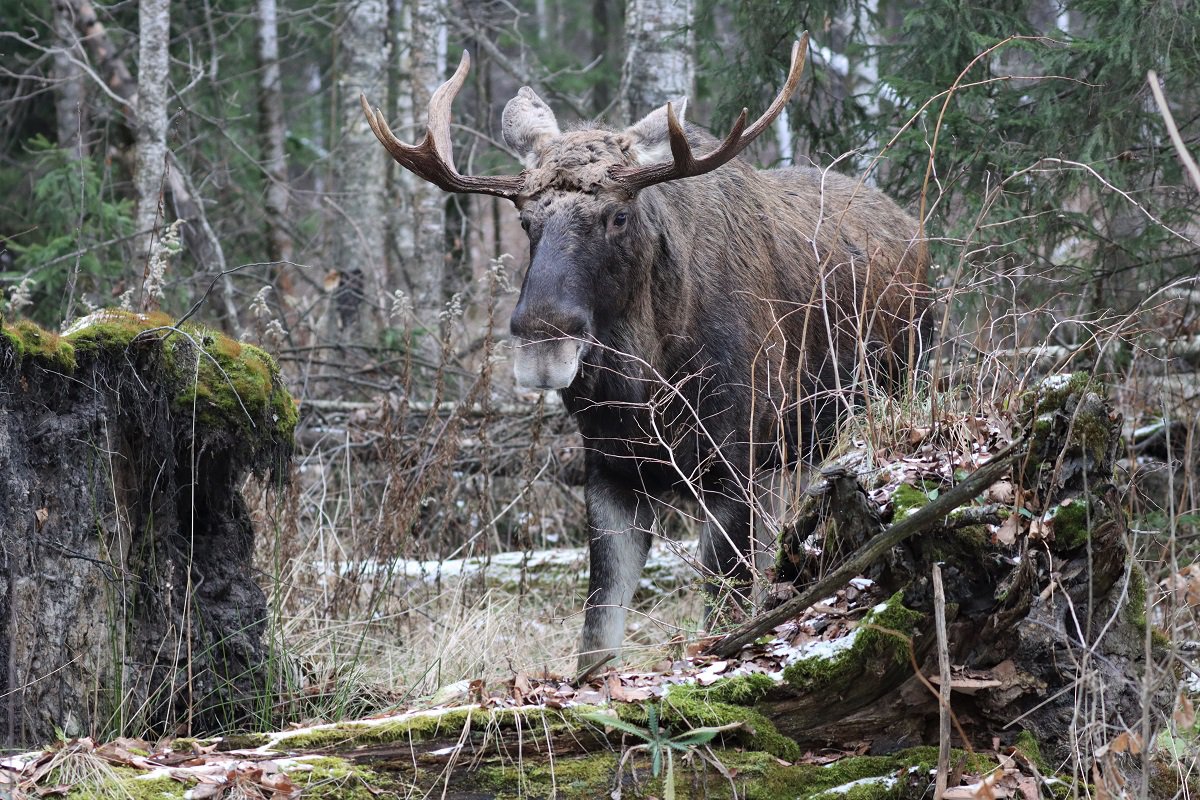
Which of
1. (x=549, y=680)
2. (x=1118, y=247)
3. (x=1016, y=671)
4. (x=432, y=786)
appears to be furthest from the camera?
(x=1118, y=247)

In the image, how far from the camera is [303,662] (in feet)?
16.0

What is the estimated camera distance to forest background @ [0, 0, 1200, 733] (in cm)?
529

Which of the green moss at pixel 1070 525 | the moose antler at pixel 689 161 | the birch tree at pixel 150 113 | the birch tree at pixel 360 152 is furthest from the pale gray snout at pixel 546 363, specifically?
the birch tree at pixel 360 152

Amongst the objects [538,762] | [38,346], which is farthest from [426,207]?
[538,762]

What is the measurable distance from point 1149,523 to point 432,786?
3.88 m

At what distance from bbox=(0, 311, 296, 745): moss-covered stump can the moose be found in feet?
3.99

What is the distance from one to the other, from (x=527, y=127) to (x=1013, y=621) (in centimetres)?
334

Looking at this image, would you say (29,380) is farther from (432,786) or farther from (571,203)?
(571,203)

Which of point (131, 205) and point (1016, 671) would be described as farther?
point (131, 205)

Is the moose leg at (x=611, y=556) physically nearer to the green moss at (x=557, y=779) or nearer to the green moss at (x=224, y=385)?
the green moss at (x=224, y=385)

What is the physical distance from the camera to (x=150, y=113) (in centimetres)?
854

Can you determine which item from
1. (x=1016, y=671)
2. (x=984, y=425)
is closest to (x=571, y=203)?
(x=984, y=425)

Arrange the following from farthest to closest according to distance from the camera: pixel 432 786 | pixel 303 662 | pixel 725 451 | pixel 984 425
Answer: pixel 725 451 → pixel 303 662 → pixel 984 425 → pixel 432 786

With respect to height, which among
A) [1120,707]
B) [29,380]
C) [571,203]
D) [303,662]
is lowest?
[303,662]
